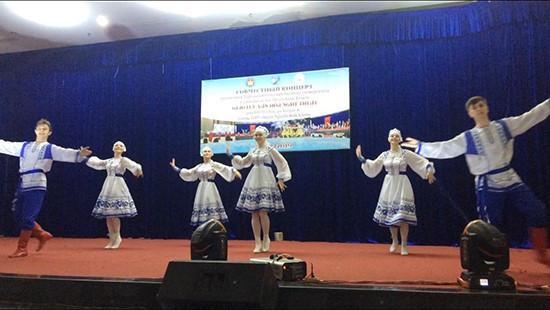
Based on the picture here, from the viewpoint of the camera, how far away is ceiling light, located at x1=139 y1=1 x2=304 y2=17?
2.65 metres

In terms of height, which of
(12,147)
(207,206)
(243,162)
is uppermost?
(12,147)

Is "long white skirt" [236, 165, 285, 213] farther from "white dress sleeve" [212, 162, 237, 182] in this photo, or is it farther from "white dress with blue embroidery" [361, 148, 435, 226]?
"white dress with blue embroidery" [361, 148, 435, 226]

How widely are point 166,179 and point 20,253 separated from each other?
2.96 metres

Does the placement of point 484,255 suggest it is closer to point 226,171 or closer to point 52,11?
point 52,11

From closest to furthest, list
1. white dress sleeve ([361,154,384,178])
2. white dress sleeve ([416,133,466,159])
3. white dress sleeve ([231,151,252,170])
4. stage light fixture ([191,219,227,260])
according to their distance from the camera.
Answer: stage light fixture ([191,219,227,260]) → white dress sleeve ([416,133,466,159]) → white dress sleeve ([361,154,384,178]) → white dress sleeve ([231,151,252,170])

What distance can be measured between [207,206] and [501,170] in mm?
3253

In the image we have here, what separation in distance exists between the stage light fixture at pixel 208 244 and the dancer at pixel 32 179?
213cm

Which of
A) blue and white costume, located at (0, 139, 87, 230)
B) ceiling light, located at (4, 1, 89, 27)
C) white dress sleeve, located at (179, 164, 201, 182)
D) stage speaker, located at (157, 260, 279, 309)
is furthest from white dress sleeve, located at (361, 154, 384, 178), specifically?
ceiling light, located at (4, 1, 89, 27)

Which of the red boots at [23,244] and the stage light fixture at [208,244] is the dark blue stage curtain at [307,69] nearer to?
the red boots at [23,244]

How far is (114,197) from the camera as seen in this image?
4.99m

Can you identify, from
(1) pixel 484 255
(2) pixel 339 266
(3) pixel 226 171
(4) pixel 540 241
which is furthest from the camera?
(3) pixel 226 171

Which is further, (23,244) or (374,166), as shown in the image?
(374,166)

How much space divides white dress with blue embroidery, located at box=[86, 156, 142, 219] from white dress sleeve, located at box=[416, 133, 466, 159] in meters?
2.92

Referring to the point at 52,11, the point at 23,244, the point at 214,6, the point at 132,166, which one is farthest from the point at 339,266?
the point at 23,244
